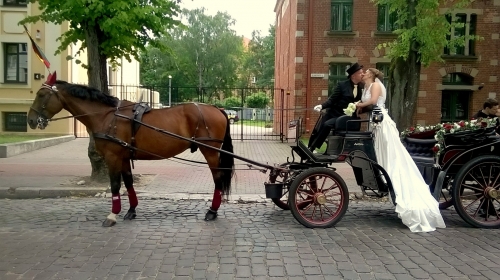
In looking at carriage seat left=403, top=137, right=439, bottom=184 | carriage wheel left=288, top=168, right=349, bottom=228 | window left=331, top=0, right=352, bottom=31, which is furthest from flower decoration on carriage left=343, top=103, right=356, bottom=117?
window left=331, top=0, right=352, bottom=31

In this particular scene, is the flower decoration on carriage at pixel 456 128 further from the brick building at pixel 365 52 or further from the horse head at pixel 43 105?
the brick building at pixel 365 52

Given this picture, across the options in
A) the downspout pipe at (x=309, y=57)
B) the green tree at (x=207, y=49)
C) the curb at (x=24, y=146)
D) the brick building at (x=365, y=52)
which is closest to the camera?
the curb at (x=24, y=146)

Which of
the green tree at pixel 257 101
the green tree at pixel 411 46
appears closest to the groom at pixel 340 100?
the green tree at pixel 411 46

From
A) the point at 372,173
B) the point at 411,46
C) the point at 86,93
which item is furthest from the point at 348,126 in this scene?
the point at 411,46

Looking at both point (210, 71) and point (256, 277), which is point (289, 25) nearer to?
point (256, 277)

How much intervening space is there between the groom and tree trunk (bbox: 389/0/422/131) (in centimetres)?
542

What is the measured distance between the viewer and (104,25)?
29.2 ft

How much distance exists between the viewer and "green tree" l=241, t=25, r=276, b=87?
6869 cm

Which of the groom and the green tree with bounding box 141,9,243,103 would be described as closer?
the groom

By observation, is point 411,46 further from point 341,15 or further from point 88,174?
point 341,15

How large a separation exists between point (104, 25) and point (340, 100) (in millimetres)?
4614

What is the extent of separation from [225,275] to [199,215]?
2.74 meters

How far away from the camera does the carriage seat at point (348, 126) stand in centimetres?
666

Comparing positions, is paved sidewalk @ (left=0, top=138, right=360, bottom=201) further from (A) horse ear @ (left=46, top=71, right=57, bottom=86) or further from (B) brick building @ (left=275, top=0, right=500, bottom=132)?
(B) brick building @ (left=275, top=0, right=500, bottom=132)
